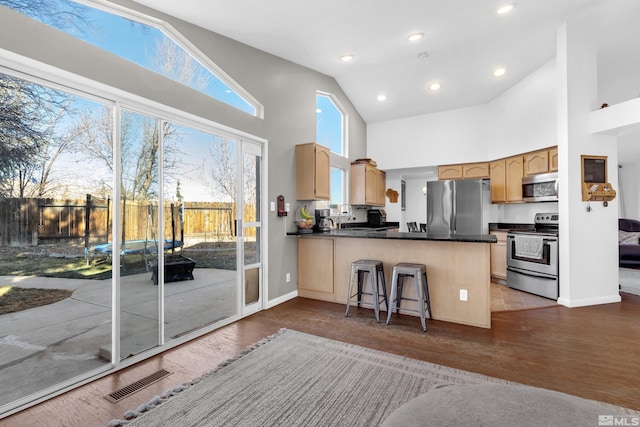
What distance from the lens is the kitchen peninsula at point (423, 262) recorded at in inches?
124

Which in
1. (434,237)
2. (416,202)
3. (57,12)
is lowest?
(434,237)

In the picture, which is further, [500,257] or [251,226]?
[500,257]

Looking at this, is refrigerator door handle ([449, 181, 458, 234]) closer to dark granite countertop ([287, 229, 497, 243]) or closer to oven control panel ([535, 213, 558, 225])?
oven control panel ([535, 213, 558, 225])

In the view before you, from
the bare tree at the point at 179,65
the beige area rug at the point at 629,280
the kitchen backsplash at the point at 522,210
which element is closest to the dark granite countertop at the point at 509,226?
the kitchen backsplash at the point at 522,210

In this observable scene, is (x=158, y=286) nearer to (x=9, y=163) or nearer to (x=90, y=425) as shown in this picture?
(x=90, y=425)

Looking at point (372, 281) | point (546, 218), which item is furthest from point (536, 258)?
point (372, 281)

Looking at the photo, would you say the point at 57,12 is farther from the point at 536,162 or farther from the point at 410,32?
the point at 536,162

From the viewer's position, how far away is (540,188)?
4.69 m

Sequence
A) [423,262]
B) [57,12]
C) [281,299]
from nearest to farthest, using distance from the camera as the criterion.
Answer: [57,12]
[423,262]
[281,299]

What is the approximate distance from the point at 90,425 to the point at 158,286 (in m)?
1.10

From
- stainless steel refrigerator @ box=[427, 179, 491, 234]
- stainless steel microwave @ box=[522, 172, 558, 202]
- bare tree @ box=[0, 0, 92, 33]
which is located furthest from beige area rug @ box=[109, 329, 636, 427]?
stainless steel microwave @ box=[522, 172, 558, 202]

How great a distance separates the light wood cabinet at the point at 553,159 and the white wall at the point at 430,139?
128 centimetres

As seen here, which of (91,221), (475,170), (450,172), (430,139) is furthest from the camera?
(430,139)

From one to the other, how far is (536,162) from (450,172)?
1510 mm
